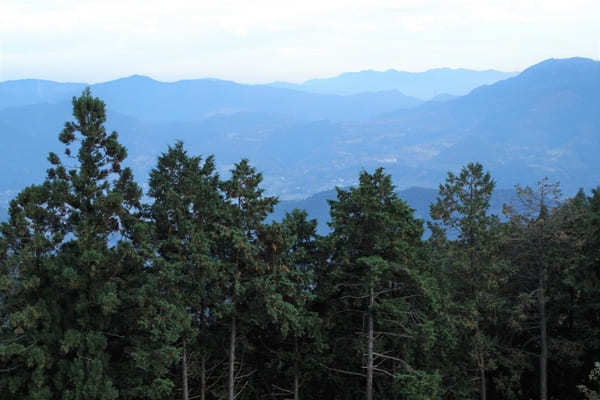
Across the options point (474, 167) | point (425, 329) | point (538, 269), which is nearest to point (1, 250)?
point (425, 329)

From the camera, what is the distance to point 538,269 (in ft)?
70.2

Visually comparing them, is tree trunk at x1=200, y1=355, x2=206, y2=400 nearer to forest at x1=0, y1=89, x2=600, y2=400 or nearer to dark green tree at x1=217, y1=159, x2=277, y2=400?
forest at x1=0, y1=89, x2=600, y2=400

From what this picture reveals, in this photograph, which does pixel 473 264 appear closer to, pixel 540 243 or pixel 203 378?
pixel 540 243

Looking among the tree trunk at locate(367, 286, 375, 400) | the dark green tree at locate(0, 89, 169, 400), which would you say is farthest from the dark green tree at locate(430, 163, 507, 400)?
the dark green tree at locate(0, 89, 169, 400)

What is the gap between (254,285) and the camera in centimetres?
1594

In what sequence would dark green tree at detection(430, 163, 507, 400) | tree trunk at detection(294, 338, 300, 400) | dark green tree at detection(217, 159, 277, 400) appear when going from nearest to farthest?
dark green tree at detection(217, 159, 277, 400) → tree trunk at detection(294, 338, 300, 400) → dark green tree at detection(430, 163, 507, 400)

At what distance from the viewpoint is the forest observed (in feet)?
46.6

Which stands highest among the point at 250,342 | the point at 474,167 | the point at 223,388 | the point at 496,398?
the point at 474,167

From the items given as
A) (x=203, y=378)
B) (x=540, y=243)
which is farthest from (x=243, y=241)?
(x=540, y=243)

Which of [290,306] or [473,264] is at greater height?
[473,264]

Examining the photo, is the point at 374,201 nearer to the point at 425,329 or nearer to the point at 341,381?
the point at 425,329

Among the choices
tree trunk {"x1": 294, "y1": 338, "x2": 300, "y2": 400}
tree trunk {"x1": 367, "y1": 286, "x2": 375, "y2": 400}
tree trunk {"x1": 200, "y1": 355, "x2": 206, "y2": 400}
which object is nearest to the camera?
tree trunk {"x1": 367, "y1": 286, "x2": 375, "y2": 400}

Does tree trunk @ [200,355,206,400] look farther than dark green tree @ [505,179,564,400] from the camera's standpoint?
No

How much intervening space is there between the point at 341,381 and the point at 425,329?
4.09 metres
